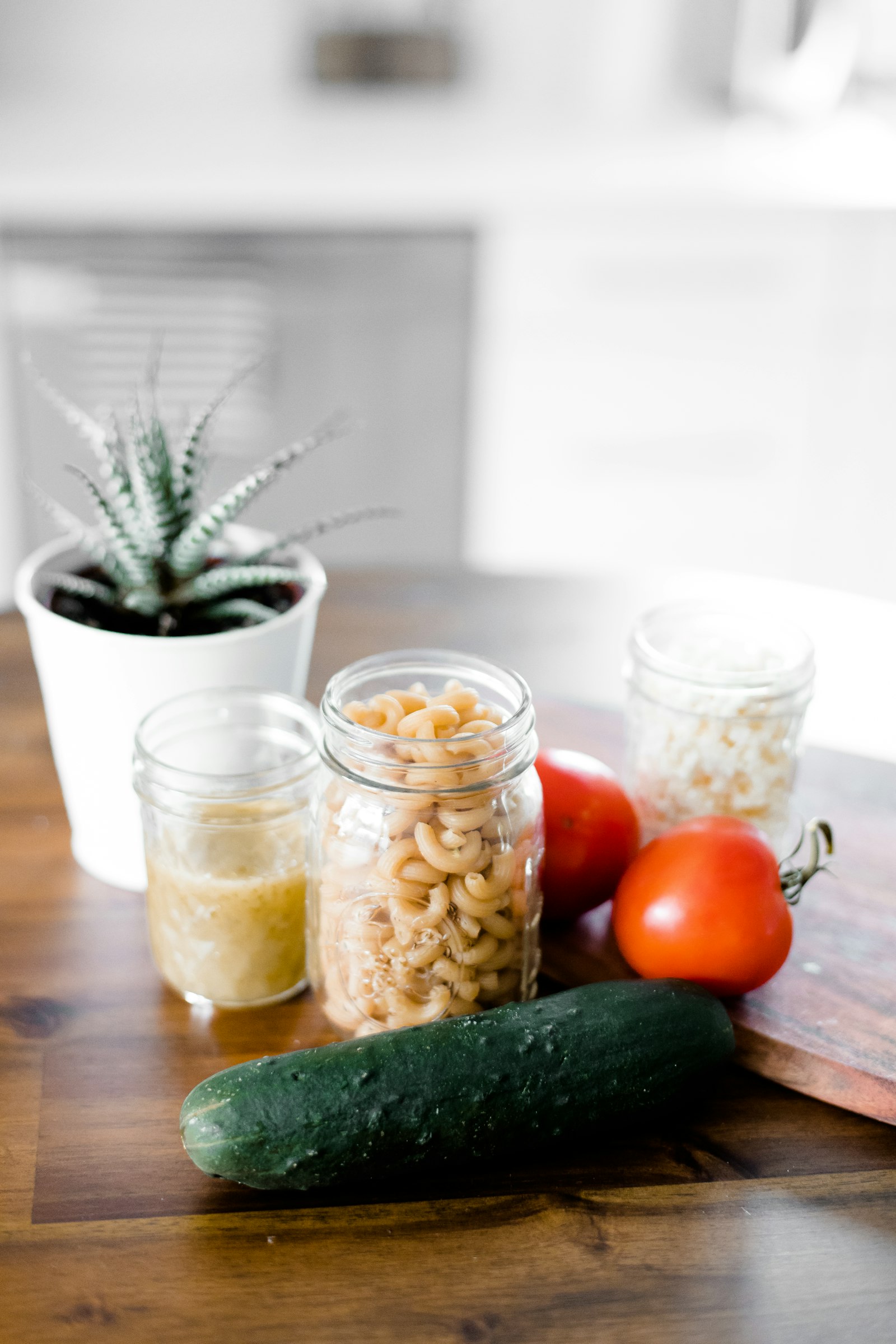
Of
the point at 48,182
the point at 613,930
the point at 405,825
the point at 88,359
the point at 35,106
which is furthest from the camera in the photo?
the point at 35,106

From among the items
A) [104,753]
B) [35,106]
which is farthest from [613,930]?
[35,106]

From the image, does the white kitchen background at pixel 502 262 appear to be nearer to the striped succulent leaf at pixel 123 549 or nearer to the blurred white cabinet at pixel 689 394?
the blurred white cabinet at pixel 689 394

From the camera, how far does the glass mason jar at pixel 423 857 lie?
29.8 inches

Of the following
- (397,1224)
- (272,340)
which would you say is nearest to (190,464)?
(397,1224)

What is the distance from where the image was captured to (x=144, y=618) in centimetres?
102

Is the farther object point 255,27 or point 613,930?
point 255,27

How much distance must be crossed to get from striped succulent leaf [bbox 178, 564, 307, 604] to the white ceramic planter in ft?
0.10

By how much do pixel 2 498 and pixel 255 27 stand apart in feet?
4.10

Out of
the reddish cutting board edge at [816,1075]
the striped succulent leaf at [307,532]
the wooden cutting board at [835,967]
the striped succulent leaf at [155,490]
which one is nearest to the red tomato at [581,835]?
the wooden cutting board at [835,967]

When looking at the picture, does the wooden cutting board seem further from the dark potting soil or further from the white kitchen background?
the white kitchen background

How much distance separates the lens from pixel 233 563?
105 centimetres

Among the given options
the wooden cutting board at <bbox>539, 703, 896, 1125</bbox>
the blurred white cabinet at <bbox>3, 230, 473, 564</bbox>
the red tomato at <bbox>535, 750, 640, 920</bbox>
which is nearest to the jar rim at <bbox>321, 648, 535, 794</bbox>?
the red tomato at <bbox>535, 750, 640, 920</bbox>

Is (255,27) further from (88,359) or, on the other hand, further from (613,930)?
(613,930)

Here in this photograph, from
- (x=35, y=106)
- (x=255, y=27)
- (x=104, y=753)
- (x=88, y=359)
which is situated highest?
(x=255, y=27)
